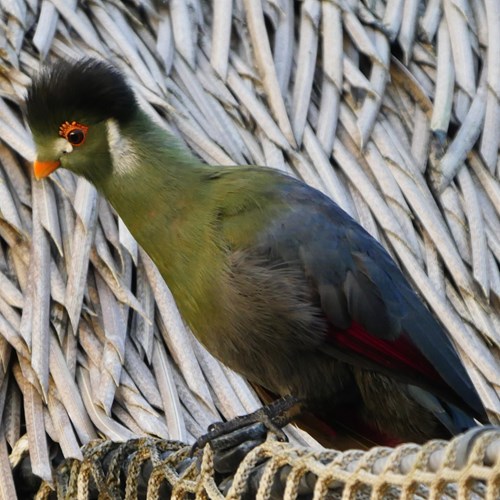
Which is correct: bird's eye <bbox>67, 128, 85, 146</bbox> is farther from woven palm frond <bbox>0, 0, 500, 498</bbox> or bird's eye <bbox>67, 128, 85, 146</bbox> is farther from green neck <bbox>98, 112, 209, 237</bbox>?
woven palm frond <bbox>0, 0, 500, 498</bbox>

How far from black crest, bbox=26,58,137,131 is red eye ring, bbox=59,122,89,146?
12 millimetres

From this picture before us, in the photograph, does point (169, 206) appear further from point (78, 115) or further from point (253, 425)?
point (253, 425)

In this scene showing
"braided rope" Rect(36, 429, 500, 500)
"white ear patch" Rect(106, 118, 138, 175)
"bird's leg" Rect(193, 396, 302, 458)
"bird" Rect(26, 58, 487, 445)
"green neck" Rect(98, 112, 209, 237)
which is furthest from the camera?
"white ear patch" Rect(106, 118, 138, 175)

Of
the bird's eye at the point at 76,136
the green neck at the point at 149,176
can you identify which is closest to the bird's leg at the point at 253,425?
the green neck at the point at 149,176

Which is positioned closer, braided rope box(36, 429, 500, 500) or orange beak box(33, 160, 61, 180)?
braided rope box(36, 429, 500, 500)

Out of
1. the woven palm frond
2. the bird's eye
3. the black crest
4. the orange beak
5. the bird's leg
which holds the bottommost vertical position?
the bird's leg

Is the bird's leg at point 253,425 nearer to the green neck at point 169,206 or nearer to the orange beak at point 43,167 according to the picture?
the green neck at point 169,206

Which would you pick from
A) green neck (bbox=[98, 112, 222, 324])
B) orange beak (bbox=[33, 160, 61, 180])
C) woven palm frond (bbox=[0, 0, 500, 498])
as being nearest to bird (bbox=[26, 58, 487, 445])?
green neck (bbox=[98, 112, 222, 324])

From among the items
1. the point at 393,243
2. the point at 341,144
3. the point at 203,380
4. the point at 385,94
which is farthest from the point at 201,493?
the point at 385,94

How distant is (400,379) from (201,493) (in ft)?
1.51

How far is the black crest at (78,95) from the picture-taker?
2389 millimetres

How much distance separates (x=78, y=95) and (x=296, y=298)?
617 millimetres

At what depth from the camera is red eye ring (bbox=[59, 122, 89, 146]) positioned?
8.08 feet

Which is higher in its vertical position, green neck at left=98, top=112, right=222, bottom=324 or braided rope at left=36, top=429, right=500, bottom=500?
green neck at left=98, top=112, right=222, bottom=324
